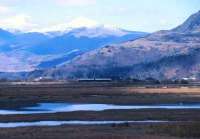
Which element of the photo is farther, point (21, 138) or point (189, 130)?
point (189, 130)

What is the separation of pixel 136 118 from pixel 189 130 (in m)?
19.1

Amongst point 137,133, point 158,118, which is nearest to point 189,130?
point 137,133

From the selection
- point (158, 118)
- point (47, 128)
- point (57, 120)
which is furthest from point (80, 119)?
point (47, 128)

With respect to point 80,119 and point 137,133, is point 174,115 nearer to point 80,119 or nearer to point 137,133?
point 80,119

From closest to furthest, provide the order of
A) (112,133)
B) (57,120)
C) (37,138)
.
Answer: (37,138), (112,133), (57,120)

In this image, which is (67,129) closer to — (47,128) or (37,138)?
(47,128)


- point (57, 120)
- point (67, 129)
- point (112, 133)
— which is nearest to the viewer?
point (112, 133)

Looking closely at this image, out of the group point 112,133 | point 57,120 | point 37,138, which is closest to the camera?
point 37,138

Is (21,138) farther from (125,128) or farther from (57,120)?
(57,120)

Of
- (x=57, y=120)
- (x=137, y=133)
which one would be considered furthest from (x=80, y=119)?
(x=137, y=133)

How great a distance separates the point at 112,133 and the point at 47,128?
23.7 feet

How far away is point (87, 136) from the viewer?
158 feet

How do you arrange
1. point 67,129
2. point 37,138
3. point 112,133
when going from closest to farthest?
point 37,138
point 112,133
point 67,129

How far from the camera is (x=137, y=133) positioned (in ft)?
167
